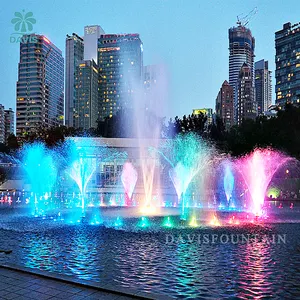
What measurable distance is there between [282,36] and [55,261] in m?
156

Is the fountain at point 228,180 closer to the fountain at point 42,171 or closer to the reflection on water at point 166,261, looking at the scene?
the fountain at point 42,171

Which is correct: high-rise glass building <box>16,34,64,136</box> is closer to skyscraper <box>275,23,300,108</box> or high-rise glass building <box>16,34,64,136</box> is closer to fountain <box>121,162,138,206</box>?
skyscraper <box>275,23,300,108</box>

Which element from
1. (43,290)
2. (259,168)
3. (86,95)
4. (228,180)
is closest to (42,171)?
(228,180)

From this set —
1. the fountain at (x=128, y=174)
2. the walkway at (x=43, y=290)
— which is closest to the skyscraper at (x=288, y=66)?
the fountain at (x=128, y=174)

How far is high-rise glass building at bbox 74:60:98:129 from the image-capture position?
190 metres

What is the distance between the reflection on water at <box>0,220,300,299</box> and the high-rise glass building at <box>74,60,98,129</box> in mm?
178970

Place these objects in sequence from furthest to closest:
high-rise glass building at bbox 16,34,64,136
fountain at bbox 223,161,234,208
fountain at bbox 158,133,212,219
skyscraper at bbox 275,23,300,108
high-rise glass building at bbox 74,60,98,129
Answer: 1. high-rise glass building at bbox 74,60,98,129
2. high-rise glass building at bbox 16,34,64,136
3. skyscraper at bbox 275,23,300,108
4. fountain at bbox 158,133,212,219
5. fountain at bbox 223,161,234,208

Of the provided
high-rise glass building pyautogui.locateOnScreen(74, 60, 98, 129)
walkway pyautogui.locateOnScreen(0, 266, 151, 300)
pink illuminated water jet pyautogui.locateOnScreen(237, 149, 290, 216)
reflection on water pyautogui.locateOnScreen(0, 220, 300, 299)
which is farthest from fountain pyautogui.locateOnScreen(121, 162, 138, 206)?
high-rise glass building pyautogui.locateOnScreen(74, 60, 98, 129)

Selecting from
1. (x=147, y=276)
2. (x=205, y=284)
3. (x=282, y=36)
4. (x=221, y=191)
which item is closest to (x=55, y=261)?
(x=147, y=276)

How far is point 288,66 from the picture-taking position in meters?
142

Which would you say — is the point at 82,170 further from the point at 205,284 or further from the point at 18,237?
the point at 205,284

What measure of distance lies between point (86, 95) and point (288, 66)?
321 ft

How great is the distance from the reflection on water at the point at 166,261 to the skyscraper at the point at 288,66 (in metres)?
135

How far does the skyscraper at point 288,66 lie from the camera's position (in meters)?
140
